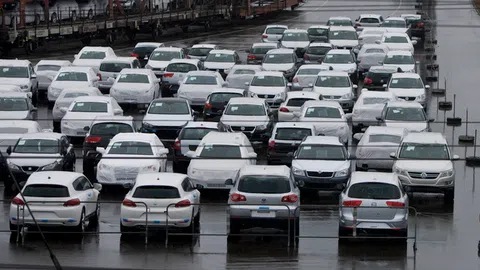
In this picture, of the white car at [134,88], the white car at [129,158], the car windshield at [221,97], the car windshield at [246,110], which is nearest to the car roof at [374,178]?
the white car at [129,158]

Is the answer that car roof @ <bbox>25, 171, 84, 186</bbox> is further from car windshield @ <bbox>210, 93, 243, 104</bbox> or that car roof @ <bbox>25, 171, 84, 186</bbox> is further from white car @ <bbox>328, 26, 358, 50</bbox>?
white car @ <bbox>328, 26, 358, 50</bbox>

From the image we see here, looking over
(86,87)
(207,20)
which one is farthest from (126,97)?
(207,20)

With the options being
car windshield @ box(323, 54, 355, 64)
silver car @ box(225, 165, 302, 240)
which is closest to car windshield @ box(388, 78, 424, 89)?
car windshield @ box(323, 54, 355, 64)

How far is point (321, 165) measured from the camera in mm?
31859

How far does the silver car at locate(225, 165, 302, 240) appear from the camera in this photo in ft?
89.6

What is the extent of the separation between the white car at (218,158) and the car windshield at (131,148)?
107 cm

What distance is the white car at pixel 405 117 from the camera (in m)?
38.2

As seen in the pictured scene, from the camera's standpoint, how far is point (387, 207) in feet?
88.1

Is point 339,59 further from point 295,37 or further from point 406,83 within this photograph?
point 295,37

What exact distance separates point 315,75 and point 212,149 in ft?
52.1

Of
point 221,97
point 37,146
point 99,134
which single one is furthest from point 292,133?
point 37,146

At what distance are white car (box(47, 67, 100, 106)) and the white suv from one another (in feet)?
50.8

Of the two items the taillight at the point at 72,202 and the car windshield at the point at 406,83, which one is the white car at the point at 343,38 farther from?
the taillight at the point at 72,202

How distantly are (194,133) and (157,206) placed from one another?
870cm
